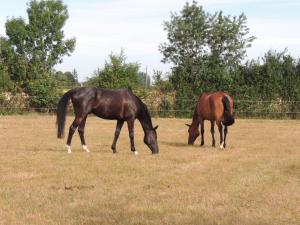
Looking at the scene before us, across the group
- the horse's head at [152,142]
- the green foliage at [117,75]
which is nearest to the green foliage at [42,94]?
the green foliage at [117,75]

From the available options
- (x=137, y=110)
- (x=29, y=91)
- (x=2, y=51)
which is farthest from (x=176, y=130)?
(x=2, y=51)

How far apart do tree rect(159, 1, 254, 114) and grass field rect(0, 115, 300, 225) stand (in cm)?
Answer: 1882

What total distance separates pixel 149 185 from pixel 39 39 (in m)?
33.8

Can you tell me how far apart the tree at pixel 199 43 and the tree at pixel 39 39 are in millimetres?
10335

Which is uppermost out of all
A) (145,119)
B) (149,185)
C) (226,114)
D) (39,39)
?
(39,39)

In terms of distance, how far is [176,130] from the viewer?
A: 22922 millimetres

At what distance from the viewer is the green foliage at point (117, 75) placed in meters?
34.6

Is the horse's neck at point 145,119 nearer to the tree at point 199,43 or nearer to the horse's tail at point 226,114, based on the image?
the horse's tail at point 226,114

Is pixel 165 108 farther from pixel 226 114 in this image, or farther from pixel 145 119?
pixel 145 119

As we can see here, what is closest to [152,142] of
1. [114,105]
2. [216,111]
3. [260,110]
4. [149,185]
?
[114,105]

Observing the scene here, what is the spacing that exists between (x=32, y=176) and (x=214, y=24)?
27.7 m

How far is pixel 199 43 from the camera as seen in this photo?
3509 cm

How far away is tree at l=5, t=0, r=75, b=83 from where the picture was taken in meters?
38.3

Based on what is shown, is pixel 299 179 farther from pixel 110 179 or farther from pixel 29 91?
pixel 29 91
